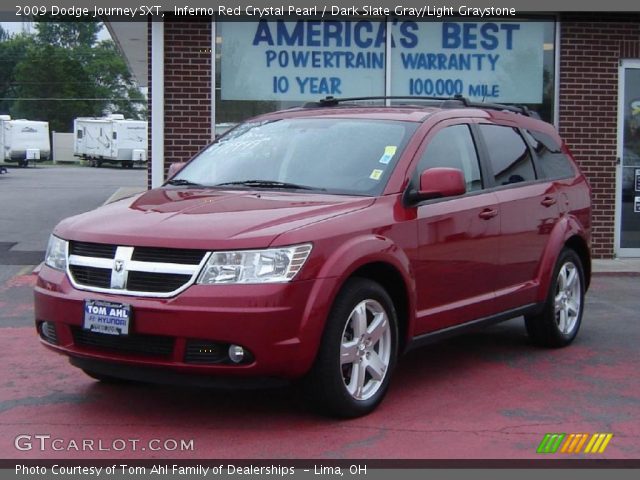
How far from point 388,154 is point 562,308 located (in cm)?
233

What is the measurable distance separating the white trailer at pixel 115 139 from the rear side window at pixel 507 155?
1835 inches

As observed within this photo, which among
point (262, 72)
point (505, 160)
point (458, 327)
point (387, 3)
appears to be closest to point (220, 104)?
point (262, 72)

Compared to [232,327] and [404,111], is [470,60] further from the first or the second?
[232,327]

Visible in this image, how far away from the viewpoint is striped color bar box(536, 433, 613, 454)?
16.3 ft

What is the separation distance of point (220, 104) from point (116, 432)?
7.58 metres

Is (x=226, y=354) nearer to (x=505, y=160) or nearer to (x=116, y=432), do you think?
(x=116, y=432)

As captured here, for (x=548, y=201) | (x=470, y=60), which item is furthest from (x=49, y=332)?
(x=470, y=60)

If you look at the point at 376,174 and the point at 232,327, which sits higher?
the point at 376,174

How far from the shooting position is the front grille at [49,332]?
537 centimetres

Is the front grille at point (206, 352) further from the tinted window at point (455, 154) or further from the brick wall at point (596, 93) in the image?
the brick wall at point (596, 93)

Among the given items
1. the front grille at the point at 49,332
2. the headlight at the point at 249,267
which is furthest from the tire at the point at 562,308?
the front grille at the point at 49,332

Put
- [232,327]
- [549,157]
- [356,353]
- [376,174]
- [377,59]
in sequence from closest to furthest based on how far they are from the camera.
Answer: [232,327] < [356,353] < [376,174] < [549,157] < [377,59]

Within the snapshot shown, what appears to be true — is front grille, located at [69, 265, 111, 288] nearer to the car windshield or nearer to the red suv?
the red suv

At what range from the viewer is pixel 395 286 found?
5.75 m
